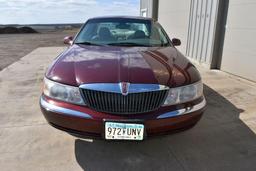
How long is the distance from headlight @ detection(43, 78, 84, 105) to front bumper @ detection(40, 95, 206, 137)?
0.05m

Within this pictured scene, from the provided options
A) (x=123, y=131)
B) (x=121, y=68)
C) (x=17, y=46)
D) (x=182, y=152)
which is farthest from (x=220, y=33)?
(x=17, y=46)

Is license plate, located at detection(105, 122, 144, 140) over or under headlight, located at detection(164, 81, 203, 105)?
under

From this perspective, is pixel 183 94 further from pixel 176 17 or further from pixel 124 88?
pixel 176 17

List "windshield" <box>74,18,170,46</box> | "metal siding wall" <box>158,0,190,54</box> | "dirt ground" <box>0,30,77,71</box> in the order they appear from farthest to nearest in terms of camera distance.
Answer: "dirt ground" <box>0,30,77,71</box>
"metal siding wall" <box>158,0,190,54</box>
"windshield" <box>74,18,170,46</box>

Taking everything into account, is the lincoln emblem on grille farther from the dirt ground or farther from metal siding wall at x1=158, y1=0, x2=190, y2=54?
metal siding wall at x1=158, y1=0, x2=190, y2=54

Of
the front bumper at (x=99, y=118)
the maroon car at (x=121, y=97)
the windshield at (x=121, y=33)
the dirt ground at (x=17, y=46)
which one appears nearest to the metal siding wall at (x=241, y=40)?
the windshield at (x=121, y=33)

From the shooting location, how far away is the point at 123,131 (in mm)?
2094

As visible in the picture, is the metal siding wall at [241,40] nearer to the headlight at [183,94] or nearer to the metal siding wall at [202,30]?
the metal siding wall at [202,30]

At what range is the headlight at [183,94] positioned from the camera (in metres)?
2.19

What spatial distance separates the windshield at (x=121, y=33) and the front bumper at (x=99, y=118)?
1351 mm

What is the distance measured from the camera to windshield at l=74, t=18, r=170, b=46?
3.37 metres

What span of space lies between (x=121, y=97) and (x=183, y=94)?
0.61 meters

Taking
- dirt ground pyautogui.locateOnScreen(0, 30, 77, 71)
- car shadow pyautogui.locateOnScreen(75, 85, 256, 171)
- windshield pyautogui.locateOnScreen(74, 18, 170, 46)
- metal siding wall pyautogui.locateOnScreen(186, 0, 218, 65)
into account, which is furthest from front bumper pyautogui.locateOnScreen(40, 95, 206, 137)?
dirt ground pyautogui.locateOnScreen(0, 30, 77, 71)

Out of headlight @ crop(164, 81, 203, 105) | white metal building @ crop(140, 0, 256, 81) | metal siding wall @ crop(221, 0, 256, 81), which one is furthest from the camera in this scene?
white metal building @ crop(140, 0, 256, 81)
